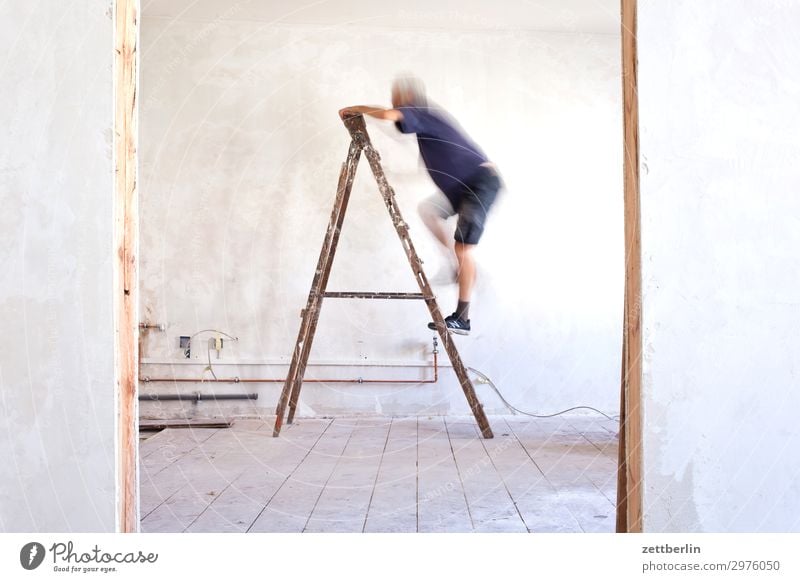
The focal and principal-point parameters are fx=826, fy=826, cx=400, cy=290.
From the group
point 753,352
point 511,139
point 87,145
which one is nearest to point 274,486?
Answer: point 87,145

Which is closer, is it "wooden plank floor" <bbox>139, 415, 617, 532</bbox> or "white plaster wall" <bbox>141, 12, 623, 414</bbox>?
"wooden plank floor" <bbox>139, 415, 617, 532</bbox>

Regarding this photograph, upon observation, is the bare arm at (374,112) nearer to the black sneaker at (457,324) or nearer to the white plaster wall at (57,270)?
the black sneaker at (457,324)

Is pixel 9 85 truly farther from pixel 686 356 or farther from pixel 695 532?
pixel 695 532

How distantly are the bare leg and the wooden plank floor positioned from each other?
0.78 m

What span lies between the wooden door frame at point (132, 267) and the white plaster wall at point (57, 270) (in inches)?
1.2

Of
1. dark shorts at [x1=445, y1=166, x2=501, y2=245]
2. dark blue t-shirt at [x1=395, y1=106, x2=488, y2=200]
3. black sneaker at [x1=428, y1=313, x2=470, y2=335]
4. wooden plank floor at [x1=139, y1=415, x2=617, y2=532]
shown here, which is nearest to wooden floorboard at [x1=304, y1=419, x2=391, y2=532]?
wooden plank floor at [x1=139, y1=415, x2=617, y2=532]

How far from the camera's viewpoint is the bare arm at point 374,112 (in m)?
4.29

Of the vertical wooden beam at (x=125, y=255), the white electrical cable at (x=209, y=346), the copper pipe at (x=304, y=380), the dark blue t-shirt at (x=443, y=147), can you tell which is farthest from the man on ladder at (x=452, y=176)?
the vertical wooden beam at (x=125, y=255)

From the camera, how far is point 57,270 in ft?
6.09

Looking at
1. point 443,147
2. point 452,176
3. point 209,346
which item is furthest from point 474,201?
point 209,346

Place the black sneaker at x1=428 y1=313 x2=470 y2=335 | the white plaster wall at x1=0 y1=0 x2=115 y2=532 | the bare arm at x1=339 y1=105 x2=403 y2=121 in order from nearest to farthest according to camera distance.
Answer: the white plaster wall at x1=0 y1=0 x2=115 y2=532, the bare arm at x1=339 y1=105 x2=403 y2=121, the black sneaker at x1=428 y1=313 x2=470 y2=335

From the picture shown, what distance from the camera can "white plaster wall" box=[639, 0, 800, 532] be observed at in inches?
74.0

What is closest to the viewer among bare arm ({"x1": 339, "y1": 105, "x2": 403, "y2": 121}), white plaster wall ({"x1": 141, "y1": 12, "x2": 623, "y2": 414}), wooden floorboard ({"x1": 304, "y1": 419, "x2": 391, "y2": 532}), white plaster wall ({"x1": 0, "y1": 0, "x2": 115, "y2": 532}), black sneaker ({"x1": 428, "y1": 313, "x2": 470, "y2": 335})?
white plaster wall ({"x1": 0, "y1": 0, "x2": 115, "y2": 532})

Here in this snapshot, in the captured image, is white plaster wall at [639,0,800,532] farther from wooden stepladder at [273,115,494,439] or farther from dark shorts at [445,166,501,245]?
dark shorts at [445,166,501,245]
